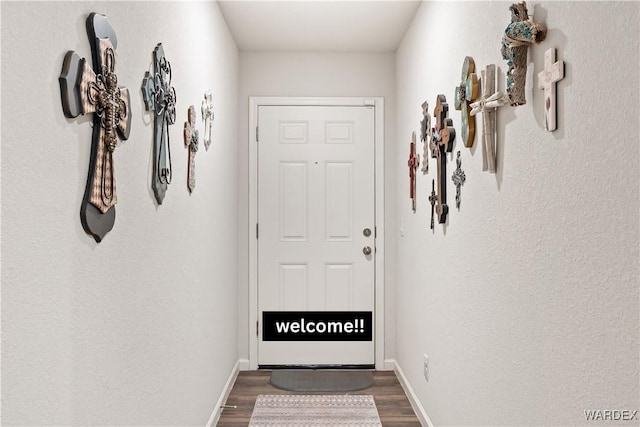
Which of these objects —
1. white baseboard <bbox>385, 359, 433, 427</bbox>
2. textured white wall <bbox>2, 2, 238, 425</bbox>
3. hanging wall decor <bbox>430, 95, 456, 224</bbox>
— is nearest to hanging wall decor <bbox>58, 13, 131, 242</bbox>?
textured white wall <bbox>2, 2, 238, 425</bbox>

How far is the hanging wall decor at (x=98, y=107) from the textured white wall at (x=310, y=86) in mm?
2635

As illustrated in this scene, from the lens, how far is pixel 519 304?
1669 mm

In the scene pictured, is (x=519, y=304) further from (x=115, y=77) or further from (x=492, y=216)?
(x=115, y=77)

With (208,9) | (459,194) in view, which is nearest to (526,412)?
(459,194)

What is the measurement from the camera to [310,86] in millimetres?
4148

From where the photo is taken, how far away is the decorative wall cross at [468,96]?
81.6 inches

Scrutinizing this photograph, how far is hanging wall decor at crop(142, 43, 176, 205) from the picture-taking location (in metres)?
1.86

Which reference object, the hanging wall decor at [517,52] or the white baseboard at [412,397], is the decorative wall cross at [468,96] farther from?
the white baseboard at [412,397]

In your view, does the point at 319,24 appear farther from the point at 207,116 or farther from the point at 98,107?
the point at 98,107

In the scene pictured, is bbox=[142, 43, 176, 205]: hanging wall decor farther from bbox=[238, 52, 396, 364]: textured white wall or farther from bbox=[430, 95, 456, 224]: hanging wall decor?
bbox=[238, 52, 396, 364]: textured white wall

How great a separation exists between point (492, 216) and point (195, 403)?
1.61 m

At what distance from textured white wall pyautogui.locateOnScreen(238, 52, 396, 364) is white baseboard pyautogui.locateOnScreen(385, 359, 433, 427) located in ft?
0.48

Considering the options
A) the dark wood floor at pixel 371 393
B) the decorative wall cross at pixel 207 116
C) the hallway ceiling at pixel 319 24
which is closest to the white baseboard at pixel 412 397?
the dark wood floor at pixel 371 393

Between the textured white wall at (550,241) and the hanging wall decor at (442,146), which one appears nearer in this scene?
the textured white wall at (550,241)
